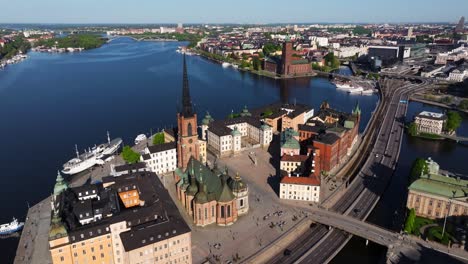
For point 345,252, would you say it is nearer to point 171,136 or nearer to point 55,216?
point 55,216

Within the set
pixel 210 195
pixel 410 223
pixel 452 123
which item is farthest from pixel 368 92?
pixel 210 195

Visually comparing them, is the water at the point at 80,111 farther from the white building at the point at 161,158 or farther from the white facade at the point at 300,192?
the white facade at the point at 300,192

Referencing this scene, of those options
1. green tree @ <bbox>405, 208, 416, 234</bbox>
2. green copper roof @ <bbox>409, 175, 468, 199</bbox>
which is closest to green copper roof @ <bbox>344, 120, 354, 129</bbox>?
green copper roof @ <bbox>409, 175, 468, 199</bbox>

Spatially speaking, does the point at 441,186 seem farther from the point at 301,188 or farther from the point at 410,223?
the point at 301,188

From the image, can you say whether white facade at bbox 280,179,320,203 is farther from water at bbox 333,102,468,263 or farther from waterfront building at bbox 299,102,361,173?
water at bbox 333,102,468,263

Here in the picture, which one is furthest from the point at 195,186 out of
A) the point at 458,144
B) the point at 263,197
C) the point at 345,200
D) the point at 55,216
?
the point at 458,144
